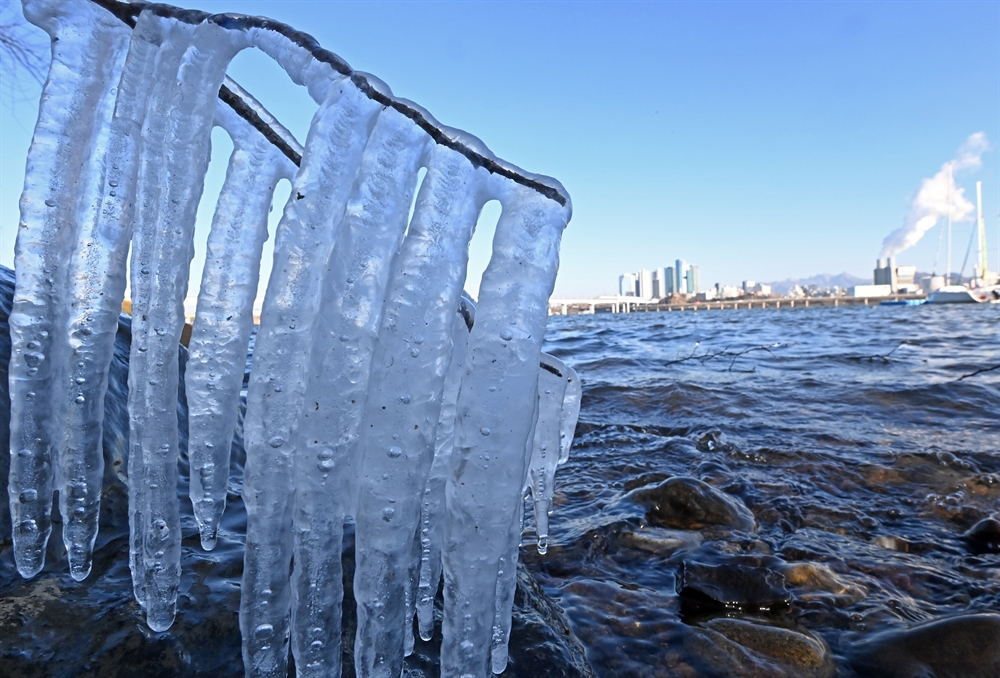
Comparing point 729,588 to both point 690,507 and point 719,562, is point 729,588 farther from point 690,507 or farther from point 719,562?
point 690,507

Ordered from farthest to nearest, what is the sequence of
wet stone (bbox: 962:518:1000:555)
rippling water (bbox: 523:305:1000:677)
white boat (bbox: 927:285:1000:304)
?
white boat (bbox: 927:285:1000:304)
wet stone (bbox: 962:518:1000:555)
rippling water (bbox: 523:305:1000:677)

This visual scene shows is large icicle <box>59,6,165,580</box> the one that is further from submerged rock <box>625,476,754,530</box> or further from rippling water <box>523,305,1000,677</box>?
submerged rock <box>625,476,754,530</box>

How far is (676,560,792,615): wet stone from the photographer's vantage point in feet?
8.86

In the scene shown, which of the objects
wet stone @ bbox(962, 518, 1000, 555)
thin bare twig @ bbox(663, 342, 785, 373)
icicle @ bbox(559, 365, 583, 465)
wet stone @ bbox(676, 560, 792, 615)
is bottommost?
wet stone @ bbox(962, 518, 1000, 555)

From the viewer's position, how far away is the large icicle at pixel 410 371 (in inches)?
48.1

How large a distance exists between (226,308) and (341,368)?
20.3 inches

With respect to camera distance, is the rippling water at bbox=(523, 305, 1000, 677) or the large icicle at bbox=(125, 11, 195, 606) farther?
the rippling water at bbox=(523, 305, 1000, 677)

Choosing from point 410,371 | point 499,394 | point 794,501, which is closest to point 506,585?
point 499,394

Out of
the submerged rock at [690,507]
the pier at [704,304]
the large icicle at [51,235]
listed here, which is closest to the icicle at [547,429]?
the large icicle at [51,235]

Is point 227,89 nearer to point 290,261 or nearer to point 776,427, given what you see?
point 290,261

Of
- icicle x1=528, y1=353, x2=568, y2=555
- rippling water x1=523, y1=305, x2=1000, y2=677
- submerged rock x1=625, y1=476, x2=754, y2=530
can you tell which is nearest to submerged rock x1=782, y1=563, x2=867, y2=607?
rippling water x1=523, y1=305, x2=1000, y2=677

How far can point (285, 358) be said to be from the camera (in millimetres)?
1250

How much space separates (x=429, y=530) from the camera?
1742 millimetres

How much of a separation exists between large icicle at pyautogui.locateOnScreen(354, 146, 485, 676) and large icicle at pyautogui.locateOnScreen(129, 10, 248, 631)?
622mm
